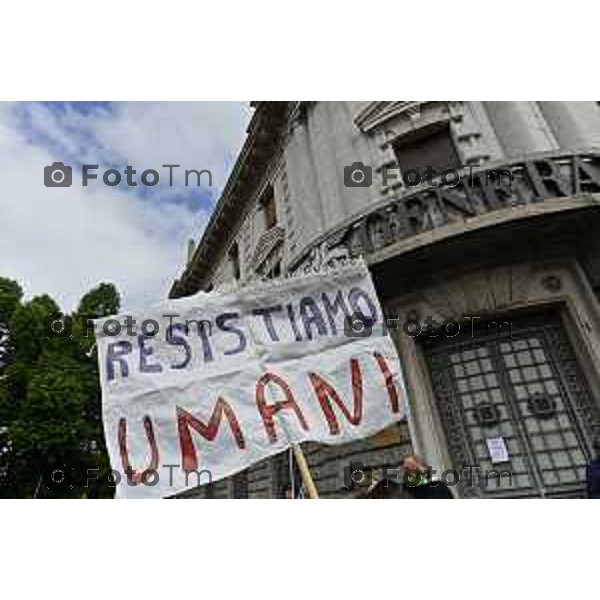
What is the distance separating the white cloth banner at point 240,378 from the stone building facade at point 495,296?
3.01 meters

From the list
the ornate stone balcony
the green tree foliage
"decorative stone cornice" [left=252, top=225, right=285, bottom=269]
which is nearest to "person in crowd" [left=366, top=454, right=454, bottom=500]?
the ornate stone balcony

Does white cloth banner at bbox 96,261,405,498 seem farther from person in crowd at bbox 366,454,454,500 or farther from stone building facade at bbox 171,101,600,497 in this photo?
stone building facade at bbox 171,101,600,497

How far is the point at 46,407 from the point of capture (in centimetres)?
1675

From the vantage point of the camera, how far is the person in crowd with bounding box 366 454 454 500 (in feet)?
17.7

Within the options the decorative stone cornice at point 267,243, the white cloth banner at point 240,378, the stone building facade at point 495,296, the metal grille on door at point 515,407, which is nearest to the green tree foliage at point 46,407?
the decorative stone cornice at point 267,243

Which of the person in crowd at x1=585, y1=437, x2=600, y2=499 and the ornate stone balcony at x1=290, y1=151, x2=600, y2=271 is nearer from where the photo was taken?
the person in crowd at x1=585, y1=437, x2=600, y2=499

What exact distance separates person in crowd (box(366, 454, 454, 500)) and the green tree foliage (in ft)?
45.1

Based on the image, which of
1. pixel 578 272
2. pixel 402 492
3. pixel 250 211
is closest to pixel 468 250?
pixel 578 272

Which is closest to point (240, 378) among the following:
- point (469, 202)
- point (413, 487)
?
point (413, 487)

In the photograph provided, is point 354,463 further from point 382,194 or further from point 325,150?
point 325,150

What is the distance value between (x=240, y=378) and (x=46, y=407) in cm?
1458

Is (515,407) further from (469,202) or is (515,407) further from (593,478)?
(469,202)

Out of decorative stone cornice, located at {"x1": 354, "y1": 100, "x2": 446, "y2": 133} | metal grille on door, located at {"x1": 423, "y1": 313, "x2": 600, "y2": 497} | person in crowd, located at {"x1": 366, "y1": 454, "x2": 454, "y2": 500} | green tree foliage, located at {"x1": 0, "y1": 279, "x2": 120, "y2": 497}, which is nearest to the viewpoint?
person in crowd, located at {"x1": 366, "y1": 454, "x2": 454, "y2": 500}

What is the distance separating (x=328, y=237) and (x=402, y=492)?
14.2ft
